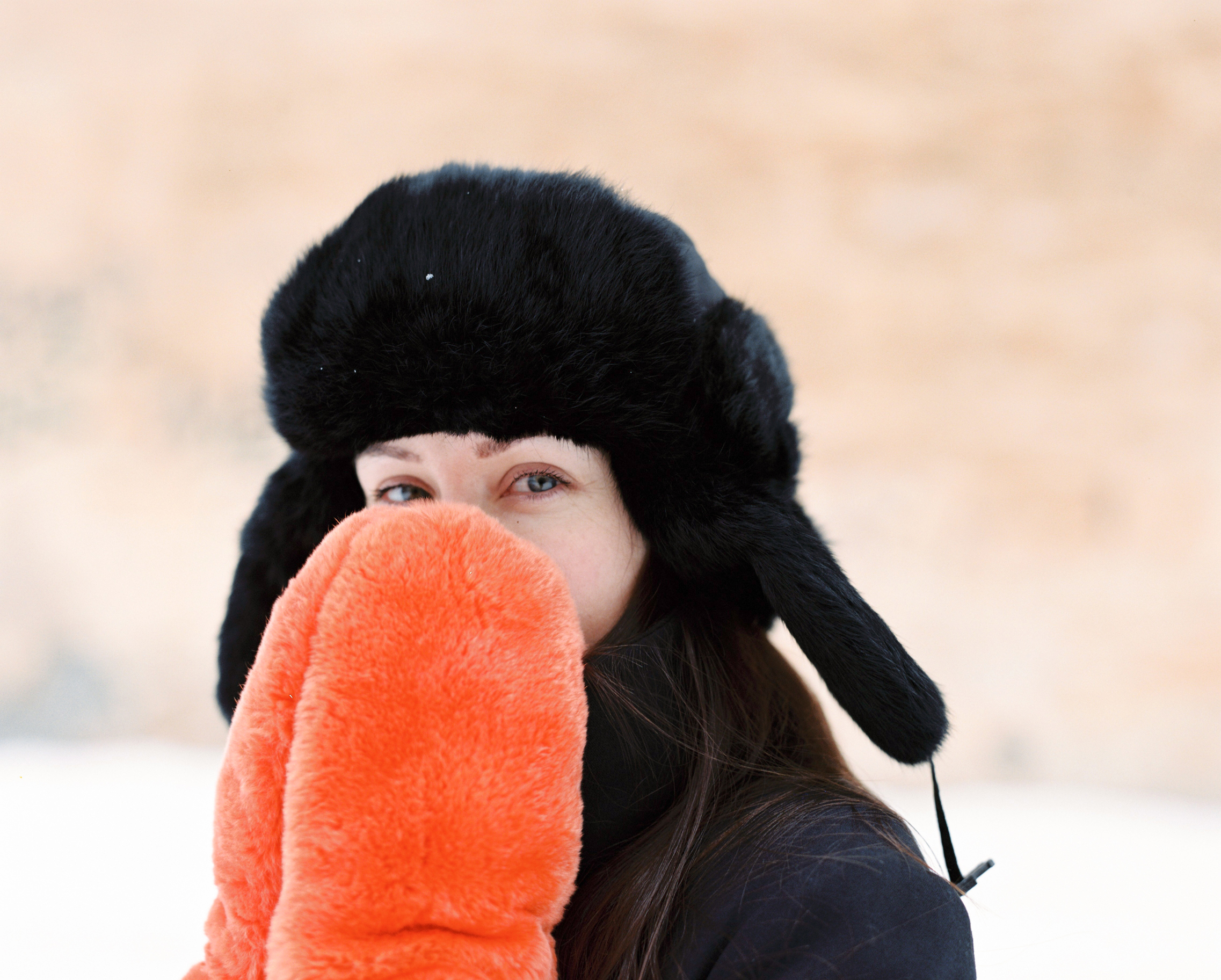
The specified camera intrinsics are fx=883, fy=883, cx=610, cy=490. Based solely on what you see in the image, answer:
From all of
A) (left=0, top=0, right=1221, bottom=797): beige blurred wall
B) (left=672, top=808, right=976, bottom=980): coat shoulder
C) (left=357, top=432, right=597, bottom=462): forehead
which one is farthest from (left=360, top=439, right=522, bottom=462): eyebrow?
(left=0, top=0, right=1221, bottom=797): beige blurred wall

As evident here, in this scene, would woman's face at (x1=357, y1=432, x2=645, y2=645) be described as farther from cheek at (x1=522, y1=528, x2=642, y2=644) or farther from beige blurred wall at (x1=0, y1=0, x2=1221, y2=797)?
beige blurred wall at (x1=0, y1=0, x2=1221, y2=797)

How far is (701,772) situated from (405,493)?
0.38 m

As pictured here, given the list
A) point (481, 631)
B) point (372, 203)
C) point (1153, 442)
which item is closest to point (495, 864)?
point (481, 631)

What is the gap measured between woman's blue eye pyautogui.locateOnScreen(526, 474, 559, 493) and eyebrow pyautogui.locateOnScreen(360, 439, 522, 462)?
40 mm

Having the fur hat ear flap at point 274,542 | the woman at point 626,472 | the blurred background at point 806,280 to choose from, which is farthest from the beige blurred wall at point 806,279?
the woman at point 626,472

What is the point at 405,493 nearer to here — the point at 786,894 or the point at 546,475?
the point at 546,475

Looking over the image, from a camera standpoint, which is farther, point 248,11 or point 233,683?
point 248,11

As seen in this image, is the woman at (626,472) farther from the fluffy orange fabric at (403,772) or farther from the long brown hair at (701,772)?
the fluffy orange fabric at (403,772)

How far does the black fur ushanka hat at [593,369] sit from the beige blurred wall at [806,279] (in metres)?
0.90

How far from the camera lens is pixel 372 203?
87 cm

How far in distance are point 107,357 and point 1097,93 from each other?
2.02 m

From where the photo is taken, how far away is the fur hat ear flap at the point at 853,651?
30.0 inches

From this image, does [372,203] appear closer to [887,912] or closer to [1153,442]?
[887,912]

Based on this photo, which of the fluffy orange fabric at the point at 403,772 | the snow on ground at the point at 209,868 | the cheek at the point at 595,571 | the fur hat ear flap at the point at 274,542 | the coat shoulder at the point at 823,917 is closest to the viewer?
the fluffy orange fabric at the point at 403,772
